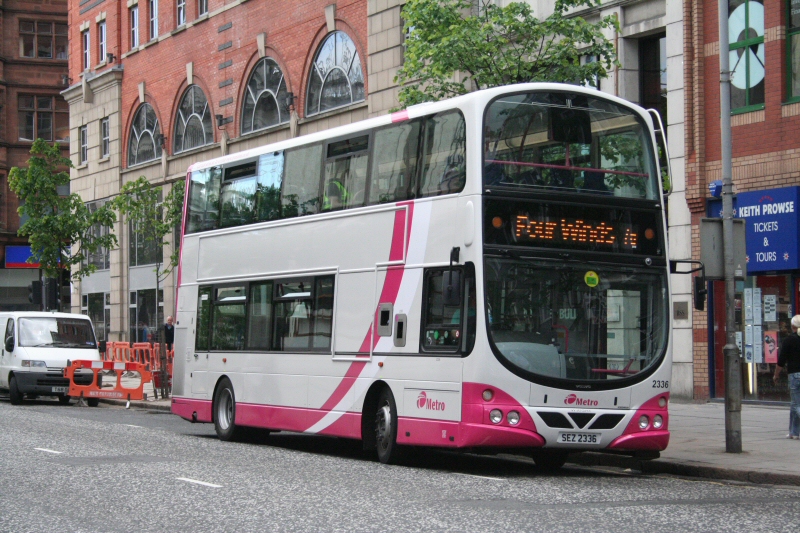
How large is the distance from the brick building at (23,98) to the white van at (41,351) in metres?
39.0

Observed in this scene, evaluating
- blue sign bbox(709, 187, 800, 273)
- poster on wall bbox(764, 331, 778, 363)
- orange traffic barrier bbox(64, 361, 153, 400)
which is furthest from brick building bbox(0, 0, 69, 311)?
poster on wall bbox(764, 331, 778, 363)

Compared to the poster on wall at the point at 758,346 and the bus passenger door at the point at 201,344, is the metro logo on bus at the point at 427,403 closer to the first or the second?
the bus passenger door at the point at 201,344

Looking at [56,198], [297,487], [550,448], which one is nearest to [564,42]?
[550,448]

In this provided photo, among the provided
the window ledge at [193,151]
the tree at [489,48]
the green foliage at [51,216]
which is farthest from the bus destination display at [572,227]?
the green foliage at [51,216]

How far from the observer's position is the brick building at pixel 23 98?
66062mm

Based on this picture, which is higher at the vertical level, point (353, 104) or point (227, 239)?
point (353, 104)

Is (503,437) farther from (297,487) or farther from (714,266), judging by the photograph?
(714,266)

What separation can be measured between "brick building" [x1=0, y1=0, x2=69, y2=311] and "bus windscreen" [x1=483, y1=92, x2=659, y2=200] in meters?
→ 55.9

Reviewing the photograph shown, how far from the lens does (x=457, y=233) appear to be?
528 inches

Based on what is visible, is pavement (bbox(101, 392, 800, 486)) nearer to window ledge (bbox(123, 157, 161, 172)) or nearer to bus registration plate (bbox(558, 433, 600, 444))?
bus registration plate (bbox(558, 433, 600, 444))

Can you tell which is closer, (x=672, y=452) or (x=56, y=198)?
(x=672, y=452)

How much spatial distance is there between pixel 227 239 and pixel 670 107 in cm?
921

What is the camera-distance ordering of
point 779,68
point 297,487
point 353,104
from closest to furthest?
point 297,487 < point 779,68 < point 353,104

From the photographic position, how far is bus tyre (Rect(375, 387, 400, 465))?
47.4 ft
